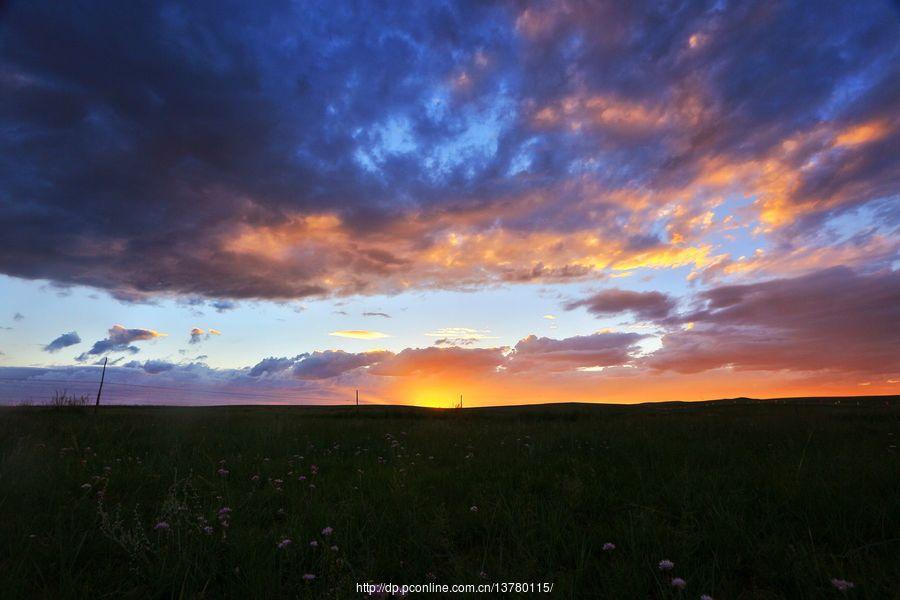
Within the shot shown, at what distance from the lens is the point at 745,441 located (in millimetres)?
9422

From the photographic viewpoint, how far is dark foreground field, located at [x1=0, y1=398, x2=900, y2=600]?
11.7 ft

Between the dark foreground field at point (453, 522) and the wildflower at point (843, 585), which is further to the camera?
the dark foreground field at point (453, 522)

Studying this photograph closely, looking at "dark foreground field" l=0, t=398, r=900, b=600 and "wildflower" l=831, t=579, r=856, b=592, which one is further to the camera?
"dark foreground field" l=0, t=398, r=900, b=600

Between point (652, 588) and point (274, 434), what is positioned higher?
point (274, 434)

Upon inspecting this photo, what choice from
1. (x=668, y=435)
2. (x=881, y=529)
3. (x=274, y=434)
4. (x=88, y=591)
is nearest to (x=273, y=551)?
Result: (x=88, y=591)

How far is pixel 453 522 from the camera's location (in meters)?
4.81

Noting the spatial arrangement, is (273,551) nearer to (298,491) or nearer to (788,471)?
(298,491)

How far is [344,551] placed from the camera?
4023 millimetres

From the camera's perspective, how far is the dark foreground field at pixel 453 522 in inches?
140

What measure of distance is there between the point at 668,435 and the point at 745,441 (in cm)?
153

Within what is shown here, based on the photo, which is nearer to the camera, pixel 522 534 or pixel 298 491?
pixel 522 534

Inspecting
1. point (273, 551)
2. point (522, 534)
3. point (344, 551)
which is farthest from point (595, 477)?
point (273, 551)

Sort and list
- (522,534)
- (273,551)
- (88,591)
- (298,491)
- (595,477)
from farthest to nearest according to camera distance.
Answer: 1. (595,477)
2. (298,491)
3. (522,534)
4. (273,551)
5. (88,591)

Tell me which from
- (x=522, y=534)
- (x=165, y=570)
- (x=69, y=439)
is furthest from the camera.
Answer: (x=69, y=439)
